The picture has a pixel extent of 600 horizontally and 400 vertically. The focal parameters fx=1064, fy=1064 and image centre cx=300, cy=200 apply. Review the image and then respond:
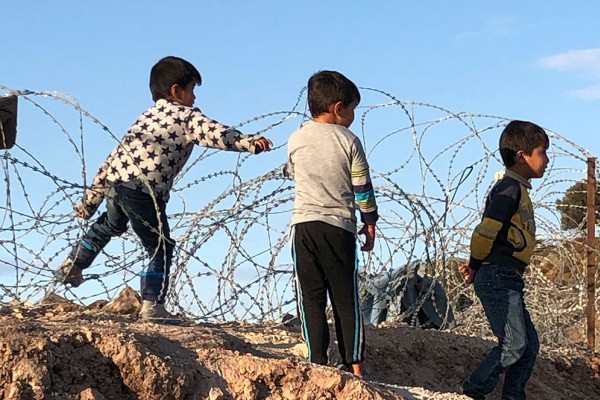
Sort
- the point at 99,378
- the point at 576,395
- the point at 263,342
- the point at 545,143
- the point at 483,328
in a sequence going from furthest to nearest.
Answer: the point at 483,328 < the point at 576,395 < the point at 263,342 < the point at 545,143 < the point at 99,378

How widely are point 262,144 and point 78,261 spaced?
144 centimetres

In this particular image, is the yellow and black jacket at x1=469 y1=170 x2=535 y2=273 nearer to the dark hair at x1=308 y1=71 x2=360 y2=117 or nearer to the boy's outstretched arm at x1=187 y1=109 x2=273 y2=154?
the dark hair at x1=308 y1=71 x2=360 y2=117

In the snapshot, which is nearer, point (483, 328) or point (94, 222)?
point (94, 222)

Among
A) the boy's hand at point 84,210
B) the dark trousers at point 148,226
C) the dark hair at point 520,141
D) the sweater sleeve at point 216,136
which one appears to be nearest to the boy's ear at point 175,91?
the sweater sleeve at point 216,136

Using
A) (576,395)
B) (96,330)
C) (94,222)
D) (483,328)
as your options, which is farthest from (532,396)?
(96,330)

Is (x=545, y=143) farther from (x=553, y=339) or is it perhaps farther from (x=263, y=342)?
(x=553, y=339)

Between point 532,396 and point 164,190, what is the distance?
8.02 feet

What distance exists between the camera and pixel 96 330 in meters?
3.89

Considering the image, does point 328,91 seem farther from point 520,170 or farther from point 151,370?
point 151,370

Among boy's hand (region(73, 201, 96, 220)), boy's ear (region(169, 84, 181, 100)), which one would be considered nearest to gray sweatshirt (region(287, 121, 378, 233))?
boy's ear (region(169, 84, 181, 100))

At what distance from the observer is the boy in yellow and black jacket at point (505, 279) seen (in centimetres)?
490

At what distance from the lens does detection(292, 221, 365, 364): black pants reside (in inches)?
182

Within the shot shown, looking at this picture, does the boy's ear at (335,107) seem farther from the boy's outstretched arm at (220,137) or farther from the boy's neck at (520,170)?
the boy's neck at (520,170)

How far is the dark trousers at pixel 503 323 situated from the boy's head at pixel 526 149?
20.4 inches
